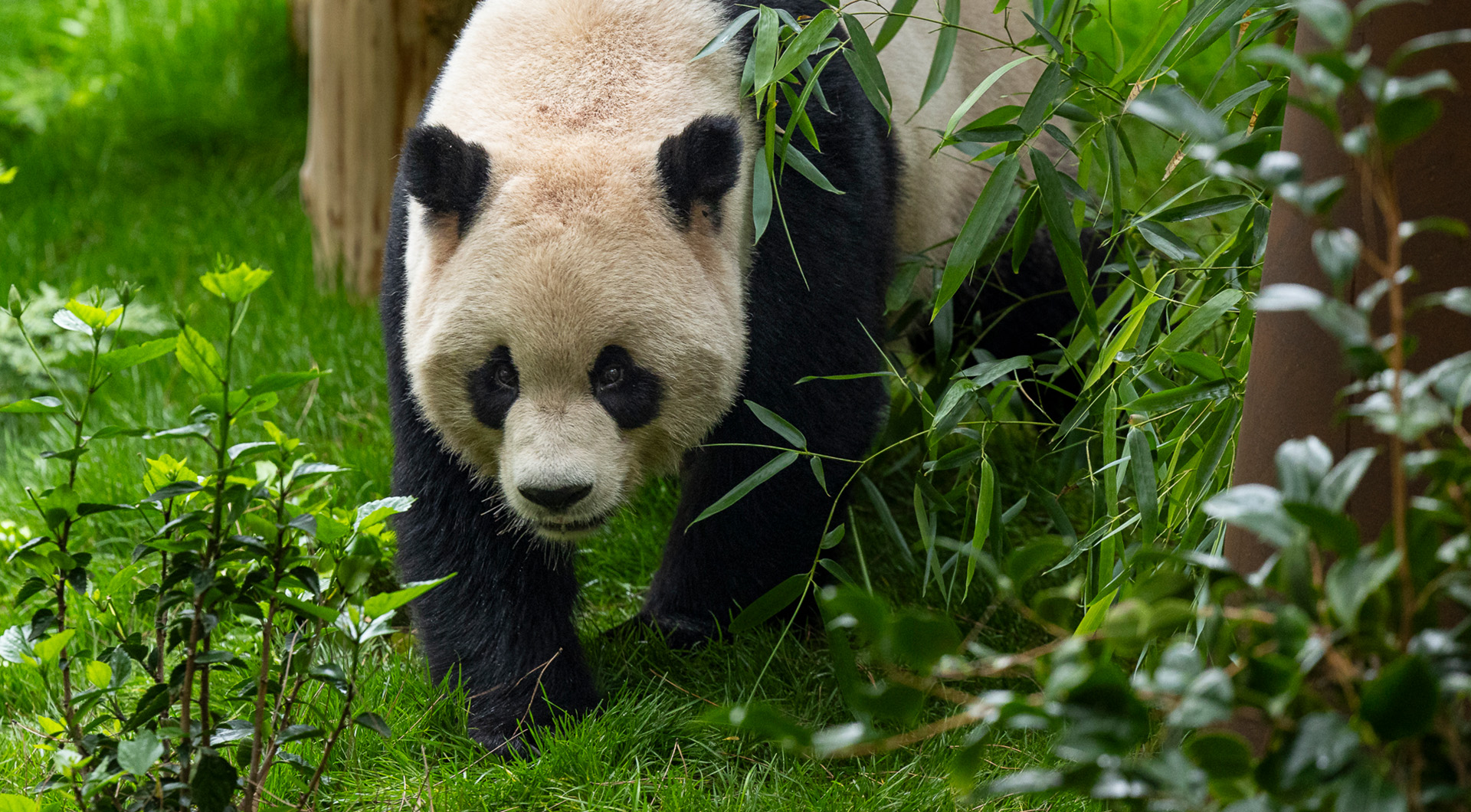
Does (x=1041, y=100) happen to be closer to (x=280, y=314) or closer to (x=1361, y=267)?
(x=1361, y=267)

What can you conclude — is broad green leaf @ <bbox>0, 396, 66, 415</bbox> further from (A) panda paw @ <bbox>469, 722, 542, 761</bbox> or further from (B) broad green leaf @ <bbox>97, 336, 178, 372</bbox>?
(A) panda paw @ <bbox>469, 722, 542, 761</bbox>

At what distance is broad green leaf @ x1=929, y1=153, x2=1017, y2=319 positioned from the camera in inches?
80.7

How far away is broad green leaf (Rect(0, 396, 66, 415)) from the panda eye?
2.77ft

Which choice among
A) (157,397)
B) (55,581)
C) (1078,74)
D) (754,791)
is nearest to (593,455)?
(754,791)

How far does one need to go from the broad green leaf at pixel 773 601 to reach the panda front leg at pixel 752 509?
276 mm

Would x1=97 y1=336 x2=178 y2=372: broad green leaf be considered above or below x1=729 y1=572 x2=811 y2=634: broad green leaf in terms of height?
above

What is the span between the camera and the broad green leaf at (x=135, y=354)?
167 centimetres

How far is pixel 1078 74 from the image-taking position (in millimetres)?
2131

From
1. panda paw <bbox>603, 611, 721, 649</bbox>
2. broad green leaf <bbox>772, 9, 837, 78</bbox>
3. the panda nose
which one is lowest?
panda paw <bbox>603, 611, 721, 649</bbox>

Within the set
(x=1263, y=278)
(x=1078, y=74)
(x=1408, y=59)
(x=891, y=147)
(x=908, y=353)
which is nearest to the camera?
(x=1408, y=59)

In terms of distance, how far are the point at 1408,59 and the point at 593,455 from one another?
4.53ft

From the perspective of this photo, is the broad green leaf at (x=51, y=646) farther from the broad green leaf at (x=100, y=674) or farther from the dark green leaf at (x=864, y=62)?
the dark green leaf at (x=864, y=62)

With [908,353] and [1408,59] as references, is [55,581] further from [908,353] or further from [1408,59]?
[908,353]

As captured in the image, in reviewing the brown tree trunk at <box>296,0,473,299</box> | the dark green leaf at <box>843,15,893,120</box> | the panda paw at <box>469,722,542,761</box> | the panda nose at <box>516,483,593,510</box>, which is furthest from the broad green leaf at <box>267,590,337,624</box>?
the brown tree trunk at <box>296,0,473,299</box>
